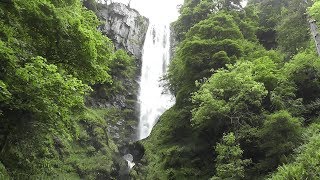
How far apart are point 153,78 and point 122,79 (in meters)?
4.07

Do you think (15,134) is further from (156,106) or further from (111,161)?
(156,106)

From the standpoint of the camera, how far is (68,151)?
24219 millimetres

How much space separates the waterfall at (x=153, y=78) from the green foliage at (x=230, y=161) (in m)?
21.6

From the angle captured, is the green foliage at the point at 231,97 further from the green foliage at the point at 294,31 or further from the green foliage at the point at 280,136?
the green foliage at the point at 294,31

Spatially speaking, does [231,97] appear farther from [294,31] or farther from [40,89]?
[294,31]

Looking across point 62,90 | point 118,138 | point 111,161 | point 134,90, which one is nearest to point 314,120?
point 62,90

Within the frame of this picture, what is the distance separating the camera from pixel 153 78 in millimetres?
40906

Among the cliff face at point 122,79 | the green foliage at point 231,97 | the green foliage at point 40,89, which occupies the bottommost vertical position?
the green foliage at point 40,89

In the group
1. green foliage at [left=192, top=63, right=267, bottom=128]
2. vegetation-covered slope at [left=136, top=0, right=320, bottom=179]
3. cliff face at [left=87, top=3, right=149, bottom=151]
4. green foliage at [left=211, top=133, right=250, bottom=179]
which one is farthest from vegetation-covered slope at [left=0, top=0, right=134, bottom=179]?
cliff face at [left=87, top=3, right=149, bottom=151]

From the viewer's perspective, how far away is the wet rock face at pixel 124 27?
4222 cm

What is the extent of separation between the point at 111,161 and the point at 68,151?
347 cm

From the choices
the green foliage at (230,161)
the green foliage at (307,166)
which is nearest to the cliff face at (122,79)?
the green foliage at (230,161)

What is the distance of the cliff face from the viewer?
3416 centimetres

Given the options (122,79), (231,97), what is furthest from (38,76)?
(122,79)
